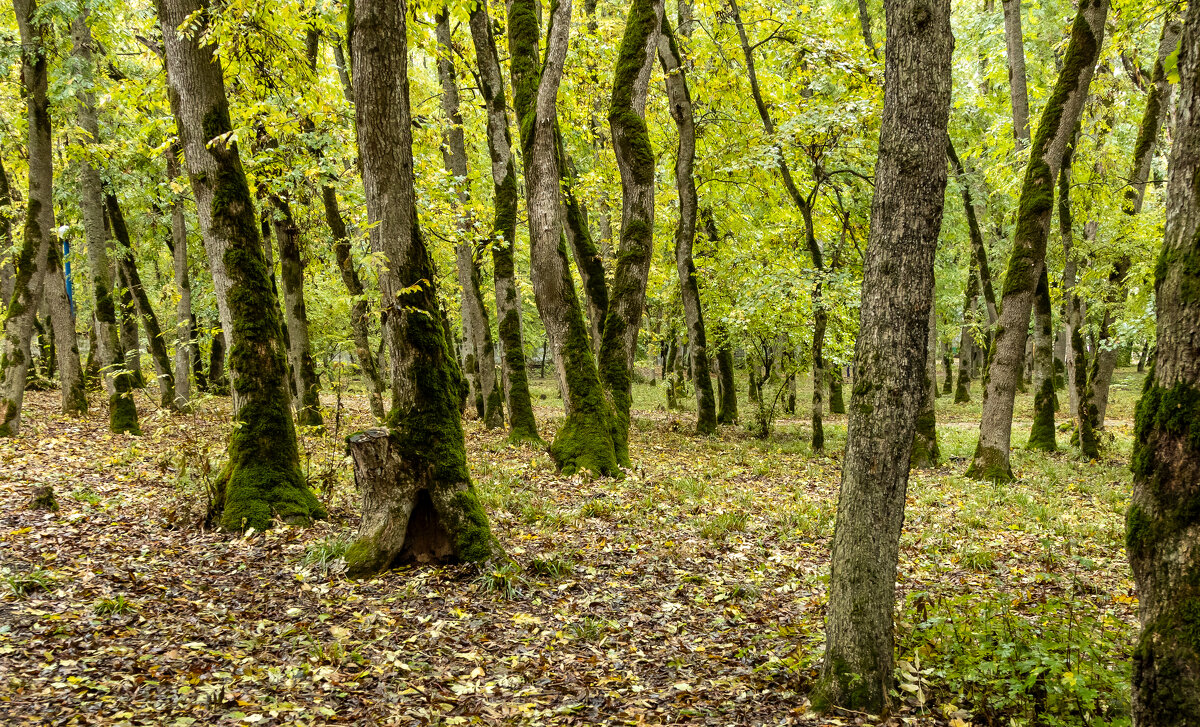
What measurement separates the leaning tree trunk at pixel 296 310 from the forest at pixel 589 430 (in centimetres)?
9

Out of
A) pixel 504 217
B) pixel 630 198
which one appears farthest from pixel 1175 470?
pixel 504 217

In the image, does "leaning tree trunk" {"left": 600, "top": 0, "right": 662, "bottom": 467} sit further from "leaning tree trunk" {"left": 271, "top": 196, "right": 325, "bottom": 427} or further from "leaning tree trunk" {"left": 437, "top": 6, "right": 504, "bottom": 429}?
"leaning tree trunk" {"left": 271, "top": 196, "right": 325, "bottom": 427}

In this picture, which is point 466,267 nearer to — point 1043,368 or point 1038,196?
point 1038,196

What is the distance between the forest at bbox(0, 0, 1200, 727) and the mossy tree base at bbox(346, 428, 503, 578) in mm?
37

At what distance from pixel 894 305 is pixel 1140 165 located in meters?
14.6

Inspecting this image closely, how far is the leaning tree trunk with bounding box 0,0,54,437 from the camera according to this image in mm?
11750

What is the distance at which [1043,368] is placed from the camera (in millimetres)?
14164

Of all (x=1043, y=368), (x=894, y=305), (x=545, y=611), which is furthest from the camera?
(x=1043, y=368)

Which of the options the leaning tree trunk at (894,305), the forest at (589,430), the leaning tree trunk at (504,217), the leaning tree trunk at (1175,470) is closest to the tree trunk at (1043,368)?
the forest at (589,430)

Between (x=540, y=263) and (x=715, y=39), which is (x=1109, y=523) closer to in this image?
(x=540, y=263)

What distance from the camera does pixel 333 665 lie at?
181 inches

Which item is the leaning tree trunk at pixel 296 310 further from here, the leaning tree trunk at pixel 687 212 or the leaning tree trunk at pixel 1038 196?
the leaning tree trunk at pixel 1038 196

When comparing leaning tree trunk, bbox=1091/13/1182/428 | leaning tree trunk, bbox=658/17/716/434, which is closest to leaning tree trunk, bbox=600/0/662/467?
leaning tree trunk, bbox=658/17/716/434

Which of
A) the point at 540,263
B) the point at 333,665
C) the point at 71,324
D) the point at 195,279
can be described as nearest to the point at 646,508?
the point at 540,263
